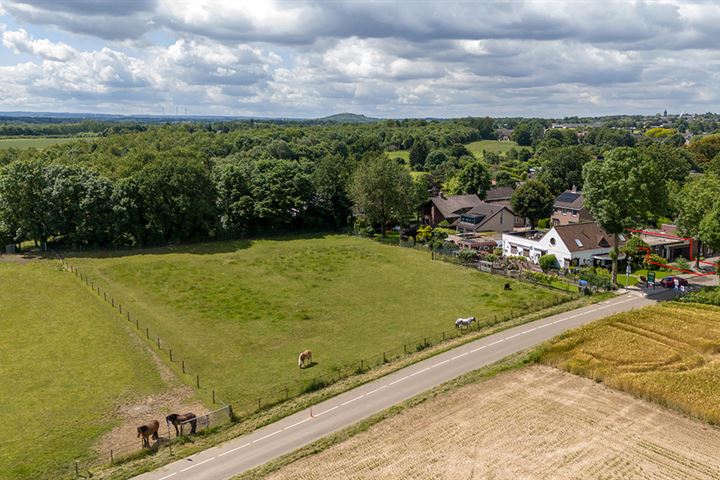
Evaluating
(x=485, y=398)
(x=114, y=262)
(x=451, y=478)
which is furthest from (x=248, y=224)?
(x=451, y=478)

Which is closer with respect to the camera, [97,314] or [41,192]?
[97,314]

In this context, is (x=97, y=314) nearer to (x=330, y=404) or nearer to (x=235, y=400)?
(x=235, y=400)

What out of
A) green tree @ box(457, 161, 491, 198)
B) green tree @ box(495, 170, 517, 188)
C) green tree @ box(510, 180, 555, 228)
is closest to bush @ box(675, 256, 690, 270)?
green tree @ box(510, 180, 555, 228)

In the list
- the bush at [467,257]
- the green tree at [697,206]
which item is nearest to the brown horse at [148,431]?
the bush at [467,257]

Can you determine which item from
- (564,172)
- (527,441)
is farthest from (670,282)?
(564,172)

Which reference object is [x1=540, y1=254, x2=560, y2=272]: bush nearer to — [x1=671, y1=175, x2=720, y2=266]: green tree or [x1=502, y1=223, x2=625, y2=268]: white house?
[x1=502, y1=223, x2=625, y2=268]: white house

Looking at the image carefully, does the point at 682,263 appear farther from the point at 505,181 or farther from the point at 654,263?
the point at 505,181
